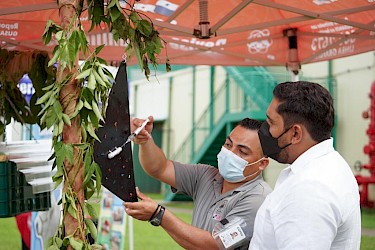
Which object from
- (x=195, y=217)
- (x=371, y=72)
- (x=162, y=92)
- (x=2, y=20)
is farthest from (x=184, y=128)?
(x=195, y=217)

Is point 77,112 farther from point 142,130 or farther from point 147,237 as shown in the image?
point 147,237

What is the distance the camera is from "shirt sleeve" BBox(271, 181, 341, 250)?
195 centimetres

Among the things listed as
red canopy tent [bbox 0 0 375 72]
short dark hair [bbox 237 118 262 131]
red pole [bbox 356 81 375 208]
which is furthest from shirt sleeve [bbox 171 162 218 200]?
red pole [bbox 356 81 375 208]

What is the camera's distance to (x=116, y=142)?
2420 mm

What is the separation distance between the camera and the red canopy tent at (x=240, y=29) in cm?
468

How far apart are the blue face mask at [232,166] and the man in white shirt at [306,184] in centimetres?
70

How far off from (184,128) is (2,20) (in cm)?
1628

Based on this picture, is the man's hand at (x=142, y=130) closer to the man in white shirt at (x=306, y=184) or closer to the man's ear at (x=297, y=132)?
the man in white shirt at (x=306, y=184)

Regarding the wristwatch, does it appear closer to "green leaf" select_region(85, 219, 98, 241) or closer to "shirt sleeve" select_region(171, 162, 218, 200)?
"green leaf" select_region(85, 219, 98, 241)

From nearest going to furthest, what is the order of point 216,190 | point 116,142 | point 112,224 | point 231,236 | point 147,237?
1. point 116,142
2. point 231,236
3. point 216,190
4. point 112,224
5. point 147,237

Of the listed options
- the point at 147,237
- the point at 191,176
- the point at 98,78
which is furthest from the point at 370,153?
the point at 98,78

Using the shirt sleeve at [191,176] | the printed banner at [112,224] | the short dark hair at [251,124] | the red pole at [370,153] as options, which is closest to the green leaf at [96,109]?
the short dark hair at [251,124]

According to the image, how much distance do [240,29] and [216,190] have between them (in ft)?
6.93

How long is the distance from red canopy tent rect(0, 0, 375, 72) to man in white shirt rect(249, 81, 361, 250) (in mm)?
2269
